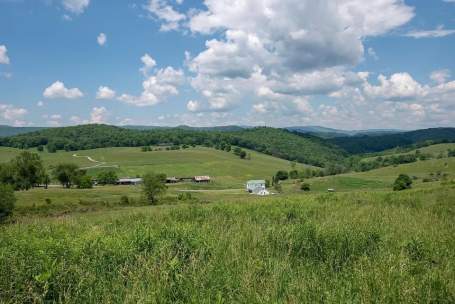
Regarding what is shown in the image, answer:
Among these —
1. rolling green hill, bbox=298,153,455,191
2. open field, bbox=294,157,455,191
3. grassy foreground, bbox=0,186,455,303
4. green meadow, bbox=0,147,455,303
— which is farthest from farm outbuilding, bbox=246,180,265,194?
grassy foreground, bbox=0,186,455,303


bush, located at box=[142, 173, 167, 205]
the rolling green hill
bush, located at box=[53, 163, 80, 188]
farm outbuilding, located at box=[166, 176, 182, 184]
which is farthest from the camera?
farm outbuilding, located at box=[166, 176, 182, 184]

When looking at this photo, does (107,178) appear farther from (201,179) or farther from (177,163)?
(177,163)

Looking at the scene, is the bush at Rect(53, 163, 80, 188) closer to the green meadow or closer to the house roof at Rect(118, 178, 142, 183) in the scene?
the house roof at Rect(118, 178, 142, 183)

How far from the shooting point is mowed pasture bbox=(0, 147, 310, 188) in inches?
5787

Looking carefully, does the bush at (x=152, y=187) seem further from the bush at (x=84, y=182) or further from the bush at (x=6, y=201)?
the bush at (x=84, y=182)

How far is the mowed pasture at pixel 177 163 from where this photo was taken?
147 meters

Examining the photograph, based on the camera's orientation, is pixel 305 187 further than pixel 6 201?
Yes

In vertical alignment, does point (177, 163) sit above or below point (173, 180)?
above

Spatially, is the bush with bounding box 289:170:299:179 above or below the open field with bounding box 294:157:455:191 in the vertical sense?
below

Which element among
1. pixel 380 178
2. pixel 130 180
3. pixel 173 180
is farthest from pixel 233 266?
pixel 173 180

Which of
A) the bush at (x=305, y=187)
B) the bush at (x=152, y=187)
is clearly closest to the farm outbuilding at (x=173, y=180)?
the bush at (x=305, y=187)

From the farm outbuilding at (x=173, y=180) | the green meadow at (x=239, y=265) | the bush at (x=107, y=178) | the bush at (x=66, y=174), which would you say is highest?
the green meadow at (x=239, y=265)

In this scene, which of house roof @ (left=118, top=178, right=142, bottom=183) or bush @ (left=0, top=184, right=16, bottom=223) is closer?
bush @ (left=0, top=184, right=16, bottom=223)

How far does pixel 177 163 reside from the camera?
160 metres
